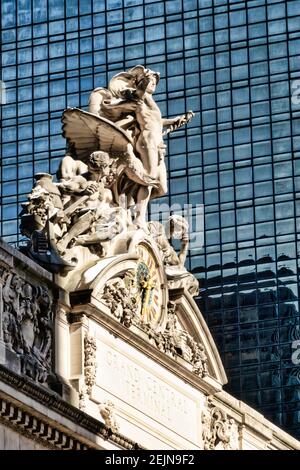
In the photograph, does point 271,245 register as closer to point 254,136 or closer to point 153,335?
point 254,136

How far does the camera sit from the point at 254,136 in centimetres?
11019

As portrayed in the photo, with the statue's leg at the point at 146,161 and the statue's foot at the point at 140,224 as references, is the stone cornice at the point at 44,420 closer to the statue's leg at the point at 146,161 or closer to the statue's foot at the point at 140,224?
the statue's foot at the point at 140,224

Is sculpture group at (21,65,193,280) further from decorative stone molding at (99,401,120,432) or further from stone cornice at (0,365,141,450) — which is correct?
stone cornice at (0,365,141,450)

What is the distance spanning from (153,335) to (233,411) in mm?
7386

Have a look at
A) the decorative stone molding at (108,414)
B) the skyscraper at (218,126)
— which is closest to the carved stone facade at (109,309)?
the decorative stone molding at (108,414)

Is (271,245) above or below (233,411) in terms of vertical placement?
above

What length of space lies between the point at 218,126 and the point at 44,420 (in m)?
54.1

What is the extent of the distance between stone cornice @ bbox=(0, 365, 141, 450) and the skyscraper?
4600 cm

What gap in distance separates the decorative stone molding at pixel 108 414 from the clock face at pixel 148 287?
407 centimetres

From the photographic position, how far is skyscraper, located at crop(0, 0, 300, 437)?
354 ft

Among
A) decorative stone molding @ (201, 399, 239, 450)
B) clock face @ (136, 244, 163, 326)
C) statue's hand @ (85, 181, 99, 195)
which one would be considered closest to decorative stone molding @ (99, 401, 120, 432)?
clock face @ (136, 244, 163, 326)

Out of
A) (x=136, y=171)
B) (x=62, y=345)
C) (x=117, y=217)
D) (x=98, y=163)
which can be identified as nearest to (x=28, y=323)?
(x=62, y=345)

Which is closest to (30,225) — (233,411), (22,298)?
(22,298)

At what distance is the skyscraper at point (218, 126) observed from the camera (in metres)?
108
